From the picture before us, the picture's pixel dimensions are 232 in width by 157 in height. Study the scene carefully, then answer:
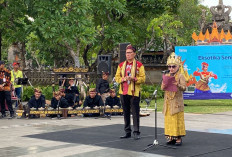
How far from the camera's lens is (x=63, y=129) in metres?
13.8

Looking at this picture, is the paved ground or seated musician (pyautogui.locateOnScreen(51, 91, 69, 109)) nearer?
the paved ground

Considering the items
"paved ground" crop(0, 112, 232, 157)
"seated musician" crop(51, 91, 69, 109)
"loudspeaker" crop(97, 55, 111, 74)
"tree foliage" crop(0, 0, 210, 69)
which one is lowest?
"paved ground" crop(0, 112, 232, 157)

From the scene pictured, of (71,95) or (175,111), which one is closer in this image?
(175,111)

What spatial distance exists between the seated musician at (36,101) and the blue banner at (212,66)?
7378 mm

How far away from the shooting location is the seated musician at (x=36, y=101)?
1714 cm

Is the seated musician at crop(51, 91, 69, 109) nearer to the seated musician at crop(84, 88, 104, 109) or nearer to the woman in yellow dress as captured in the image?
the seated musician at crop(84, 88, 104, 109)

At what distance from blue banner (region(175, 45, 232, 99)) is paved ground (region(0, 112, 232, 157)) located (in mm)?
3214

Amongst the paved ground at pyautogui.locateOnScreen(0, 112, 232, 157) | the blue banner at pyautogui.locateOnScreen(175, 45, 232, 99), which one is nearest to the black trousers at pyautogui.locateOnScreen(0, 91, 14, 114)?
the paved ground at pyautogui.locateOnScreen(0, 112, 232, 157)

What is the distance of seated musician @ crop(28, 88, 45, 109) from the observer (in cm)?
1714

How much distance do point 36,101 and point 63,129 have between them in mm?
3782

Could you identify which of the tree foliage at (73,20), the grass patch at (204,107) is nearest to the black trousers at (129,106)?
the grass patch at (204,107)

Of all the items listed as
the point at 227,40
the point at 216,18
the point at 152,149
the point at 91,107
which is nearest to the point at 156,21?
the point at 216,18

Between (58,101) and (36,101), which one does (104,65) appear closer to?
(58,101)

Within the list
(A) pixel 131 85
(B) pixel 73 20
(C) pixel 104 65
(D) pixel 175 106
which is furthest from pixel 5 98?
(D) pixel 175 106
